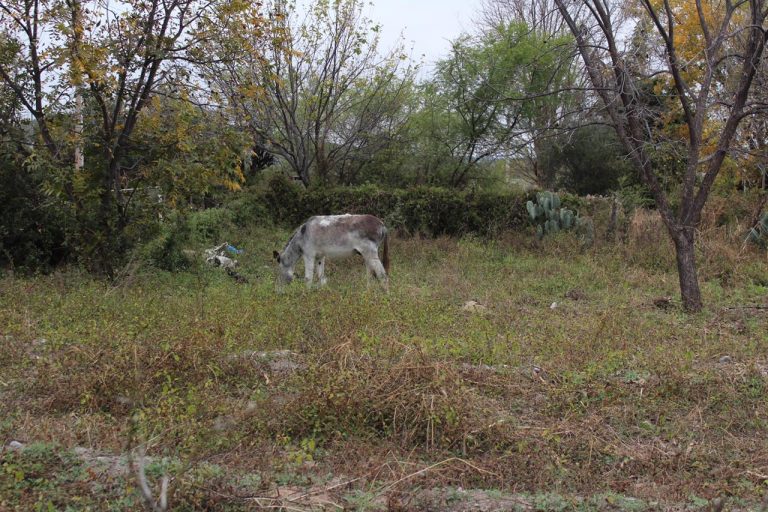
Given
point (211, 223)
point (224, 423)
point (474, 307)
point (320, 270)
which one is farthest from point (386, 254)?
point (224, 423)

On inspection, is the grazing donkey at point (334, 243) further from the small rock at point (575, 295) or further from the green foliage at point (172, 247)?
the small rock at point (575, 295)

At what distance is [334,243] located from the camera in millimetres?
12227

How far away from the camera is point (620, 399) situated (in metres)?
6.07

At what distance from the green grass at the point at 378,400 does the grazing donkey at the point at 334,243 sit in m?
2.34

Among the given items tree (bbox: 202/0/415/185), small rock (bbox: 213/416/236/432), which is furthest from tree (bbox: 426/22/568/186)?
small rock (bbox: 213/416/236/432)

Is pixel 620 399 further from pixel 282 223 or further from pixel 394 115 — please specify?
pixel 394 115

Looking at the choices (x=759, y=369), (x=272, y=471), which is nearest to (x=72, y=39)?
(x=272, y=471)

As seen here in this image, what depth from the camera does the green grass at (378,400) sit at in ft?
14.9

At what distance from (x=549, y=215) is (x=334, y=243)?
20.4ft

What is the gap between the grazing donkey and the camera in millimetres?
12211

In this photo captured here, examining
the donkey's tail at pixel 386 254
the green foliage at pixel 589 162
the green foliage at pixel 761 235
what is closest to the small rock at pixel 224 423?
the donkey's tail at pixel 386 254

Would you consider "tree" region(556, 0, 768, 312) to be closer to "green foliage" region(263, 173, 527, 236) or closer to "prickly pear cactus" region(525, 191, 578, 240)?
"prickly pear cactus" region(525, 191, 578, 240)

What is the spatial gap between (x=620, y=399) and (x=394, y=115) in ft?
53.6

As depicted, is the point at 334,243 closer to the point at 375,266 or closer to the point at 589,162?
the point at 375,266
